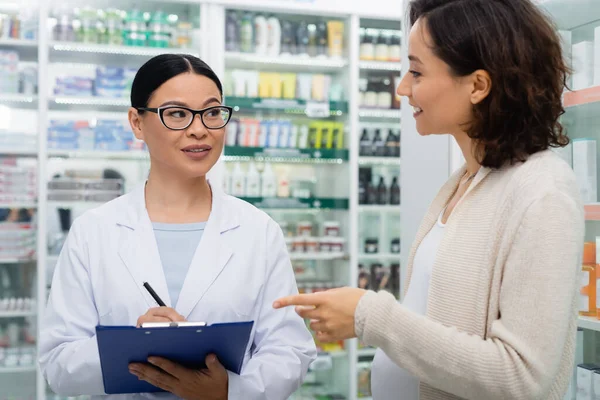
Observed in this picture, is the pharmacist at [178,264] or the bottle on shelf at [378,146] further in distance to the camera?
the bottle on shelf at [378,146]

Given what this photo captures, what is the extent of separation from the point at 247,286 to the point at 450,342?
2.45 ft

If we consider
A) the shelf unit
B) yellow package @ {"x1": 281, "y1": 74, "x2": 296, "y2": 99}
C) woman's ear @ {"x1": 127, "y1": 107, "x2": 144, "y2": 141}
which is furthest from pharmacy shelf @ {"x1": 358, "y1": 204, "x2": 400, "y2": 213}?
woman's ear @ {"x1": 127, "y1": 107, "x2": 144, "y2": 141}

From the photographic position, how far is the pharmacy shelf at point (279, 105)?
504 cm

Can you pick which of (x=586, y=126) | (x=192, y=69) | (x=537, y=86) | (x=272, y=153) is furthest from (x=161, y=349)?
(x=272, y=153)

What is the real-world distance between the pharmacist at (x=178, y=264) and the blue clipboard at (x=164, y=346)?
0.24 feet

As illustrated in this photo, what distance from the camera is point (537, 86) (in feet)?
4.34

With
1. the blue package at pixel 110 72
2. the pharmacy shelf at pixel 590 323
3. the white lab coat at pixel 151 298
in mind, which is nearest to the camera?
the white lab coat at pixel 151 298

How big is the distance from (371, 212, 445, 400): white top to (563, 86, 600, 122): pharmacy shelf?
1.03 metres

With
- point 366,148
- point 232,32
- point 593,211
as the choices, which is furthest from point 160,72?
point 366,148

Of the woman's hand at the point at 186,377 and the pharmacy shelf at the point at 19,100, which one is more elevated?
the pharmacy shelf at the point at 19,100

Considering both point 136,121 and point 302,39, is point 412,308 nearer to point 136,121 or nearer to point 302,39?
point 136,121

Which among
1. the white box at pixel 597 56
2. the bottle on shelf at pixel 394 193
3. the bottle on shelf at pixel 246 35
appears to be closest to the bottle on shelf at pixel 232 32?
the bottle on shelf at pixel 246 35

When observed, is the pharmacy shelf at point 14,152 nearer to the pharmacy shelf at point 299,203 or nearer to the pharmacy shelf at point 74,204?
the pharmacy shelf at point 74,204

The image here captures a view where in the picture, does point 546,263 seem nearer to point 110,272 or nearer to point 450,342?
point 450,342
